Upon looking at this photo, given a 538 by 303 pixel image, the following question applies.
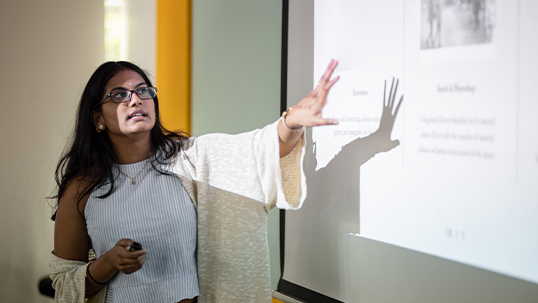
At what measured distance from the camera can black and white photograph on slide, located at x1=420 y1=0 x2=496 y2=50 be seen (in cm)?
96

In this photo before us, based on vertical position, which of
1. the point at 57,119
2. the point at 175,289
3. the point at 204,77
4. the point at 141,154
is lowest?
the point at 175,289

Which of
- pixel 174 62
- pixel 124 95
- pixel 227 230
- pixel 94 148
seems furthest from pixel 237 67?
pixel 227 230

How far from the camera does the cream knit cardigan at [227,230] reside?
1304 millimetres

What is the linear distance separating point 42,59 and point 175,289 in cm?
188

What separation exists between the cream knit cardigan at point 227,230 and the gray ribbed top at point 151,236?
42 mm

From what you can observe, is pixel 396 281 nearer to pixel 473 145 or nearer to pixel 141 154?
pixel 473 145

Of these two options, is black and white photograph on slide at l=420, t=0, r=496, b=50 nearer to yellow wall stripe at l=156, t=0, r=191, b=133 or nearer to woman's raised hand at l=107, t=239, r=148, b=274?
woman's raised hand at l=107, t=239, r=148, b=274

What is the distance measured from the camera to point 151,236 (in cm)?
134

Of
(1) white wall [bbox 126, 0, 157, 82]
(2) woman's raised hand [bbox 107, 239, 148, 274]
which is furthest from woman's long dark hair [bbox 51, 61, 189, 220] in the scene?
(1) white wall [bbox 126, 0, 157, 82]

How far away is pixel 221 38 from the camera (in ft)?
6.66

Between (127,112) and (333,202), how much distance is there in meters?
0.77

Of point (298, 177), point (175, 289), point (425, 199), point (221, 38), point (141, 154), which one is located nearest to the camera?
point (425, 199)

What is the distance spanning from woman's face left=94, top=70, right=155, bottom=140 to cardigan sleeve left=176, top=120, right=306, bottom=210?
0.58 feet

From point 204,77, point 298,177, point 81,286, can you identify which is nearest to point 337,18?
point 298,177
